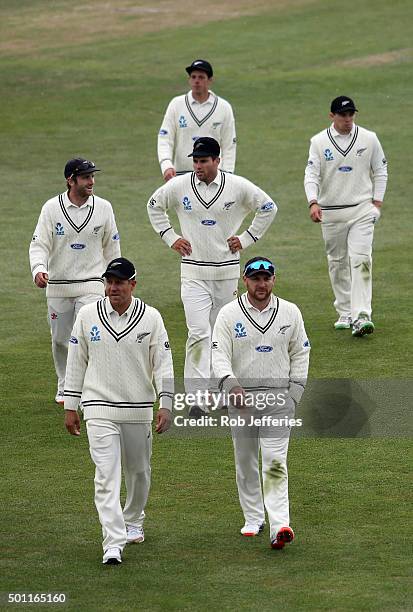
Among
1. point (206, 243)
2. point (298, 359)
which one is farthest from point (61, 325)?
point (298, 359)

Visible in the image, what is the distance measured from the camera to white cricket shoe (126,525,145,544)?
34.5 ft

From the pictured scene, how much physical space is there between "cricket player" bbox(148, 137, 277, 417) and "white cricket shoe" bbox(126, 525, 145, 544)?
330cm

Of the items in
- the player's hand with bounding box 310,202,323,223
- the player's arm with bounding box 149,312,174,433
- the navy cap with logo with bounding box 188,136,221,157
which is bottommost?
the player's arm with bounding box 149,312,174,433

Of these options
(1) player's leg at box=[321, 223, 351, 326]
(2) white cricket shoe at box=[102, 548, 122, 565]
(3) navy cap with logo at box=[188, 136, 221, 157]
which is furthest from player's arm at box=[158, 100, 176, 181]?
(2) white cricket shoe at box=[102, 548, 122, 565]

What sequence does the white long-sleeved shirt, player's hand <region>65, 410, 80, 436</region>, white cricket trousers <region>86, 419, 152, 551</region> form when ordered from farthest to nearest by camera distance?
the white long-sleeved shirt → player's hand <region>65, 410, 80, 436</region> → white cricket trousers <region>86, 419, 152, 551</region>

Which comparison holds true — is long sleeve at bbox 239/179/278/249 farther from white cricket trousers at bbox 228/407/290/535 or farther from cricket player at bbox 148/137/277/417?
white cricket trousers at bbox 228/407/290/535

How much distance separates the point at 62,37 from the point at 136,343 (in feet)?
96.1

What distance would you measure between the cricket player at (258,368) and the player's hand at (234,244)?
3.13 m

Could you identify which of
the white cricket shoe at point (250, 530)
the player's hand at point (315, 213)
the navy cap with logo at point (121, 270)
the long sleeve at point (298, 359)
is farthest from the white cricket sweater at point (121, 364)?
the player's hand at point (315, 213)

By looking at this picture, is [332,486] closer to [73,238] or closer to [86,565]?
[86,565]

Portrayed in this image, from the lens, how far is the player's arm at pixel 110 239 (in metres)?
13.8

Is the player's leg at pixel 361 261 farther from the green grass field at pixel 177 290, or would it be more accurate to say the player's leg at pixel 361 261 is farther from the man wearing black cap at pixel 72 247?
the man wearing black cap at pixel 72 247

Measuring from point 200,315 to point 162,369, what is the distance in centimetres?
347

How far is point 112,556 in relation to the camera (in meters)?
9.98
